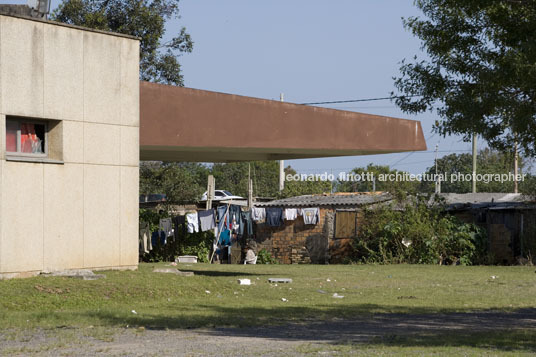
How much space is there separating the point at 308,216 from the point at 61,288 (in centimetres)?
1910

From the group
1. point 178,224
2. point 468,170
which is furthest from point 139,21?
point 468,170

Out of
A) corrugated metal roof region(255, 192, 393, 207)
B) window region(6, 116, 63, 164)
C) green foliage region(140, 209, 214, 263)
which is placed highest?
window region(6, 116, 63, 164)

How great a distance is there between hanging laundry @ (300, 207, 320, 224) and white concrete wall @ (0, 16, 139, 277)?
15.4 metres

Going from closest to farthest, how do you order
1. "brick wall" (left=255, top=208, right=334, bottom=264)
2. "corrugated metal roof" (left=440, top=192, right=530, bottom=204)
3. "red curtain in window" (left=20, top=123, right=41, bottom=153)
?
"red curtain in window" (left=20, top=123, right=41, bottom=153) → "brick wall" (left=255, top=208, right=334, bottom=264) → "corrugated metal roof" (left=440, top=192, right=530, bottom=204)

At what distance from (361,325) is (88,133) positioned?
7.99 metres

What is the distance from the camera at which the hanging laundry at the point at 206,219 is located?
30.9 m

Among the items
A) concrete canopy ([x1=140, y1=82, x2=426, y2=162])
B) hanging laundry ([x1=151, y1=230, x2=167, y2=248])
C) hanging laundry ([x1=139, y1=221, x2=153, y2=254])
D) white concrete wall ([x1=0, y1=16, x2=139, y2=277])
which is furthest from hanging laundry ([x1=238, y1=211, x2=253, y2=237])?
white concrete wall ([x1=0, y1=16, x2=139, y2=277])

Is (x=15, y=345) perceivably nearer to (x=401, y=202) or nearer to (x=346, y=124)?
(x=346, y=124)

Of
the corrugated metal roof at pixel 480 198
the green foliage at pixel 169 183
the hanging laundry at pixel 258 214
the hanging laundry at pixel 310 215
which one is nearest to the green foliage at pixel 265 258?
the hanging laundry at pixel 258 214

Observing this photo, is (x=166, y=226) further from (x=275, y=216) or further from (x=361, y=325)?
(x=361, y=325)

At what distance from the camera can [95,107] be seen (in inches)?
680

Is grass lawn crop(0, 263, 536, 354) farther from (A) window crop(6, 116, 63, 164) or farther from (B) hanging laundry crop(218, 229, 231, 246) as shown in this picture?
(B) hanging laundry crop(218, 229, 231, 246)

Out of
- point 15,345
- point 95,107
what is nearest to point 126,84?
point 95,107

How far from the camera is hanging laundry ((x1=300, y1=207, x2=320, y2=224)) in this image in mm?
32844
